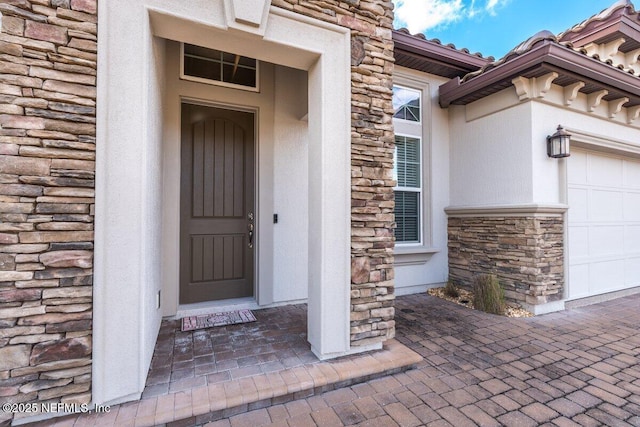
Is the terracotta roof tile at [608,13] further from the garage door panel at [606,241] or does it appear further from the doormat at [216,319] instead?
the doormat at [216,319]

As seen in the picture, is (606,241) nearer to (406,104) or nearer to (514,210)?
(514,210)

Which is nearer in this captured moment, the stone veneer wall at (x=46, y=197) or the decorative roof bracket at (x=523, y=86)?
the stone veneer wall at (x=46, y=197)

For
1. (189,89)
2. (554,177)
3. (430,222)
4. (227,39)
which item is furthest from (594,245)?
(189,89)

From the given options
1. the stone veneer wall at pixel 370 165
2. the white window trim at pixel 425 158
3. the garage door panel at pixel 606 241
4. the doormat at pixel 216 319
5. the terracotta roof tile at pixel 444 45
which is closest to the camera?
the stone veneer wall at pixel 370 165

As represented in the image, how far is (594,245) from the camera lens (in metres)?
4.14

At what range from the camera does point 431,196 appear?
4.49m

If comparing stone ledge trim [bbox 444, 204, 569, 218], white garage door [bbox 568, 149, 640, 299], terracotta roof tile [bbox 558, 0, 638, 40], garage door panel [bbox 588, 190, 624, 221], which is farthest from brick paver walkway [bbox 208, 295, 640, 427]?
terracotta roof tile [bbox 558, 0, 638, 40]

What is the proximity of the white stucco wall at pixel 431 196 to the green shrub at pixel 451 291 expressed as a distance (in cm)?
22

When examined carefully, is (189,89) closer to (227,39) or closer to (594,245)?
(227,39)

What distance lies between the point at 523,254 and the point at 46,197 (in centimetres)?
442

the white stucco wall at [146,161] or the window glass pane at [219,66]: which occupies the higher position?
the window glass pane at [219,66]

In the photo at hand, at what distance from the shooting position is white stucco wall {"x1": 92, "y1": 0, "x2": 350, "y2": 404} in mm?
1679

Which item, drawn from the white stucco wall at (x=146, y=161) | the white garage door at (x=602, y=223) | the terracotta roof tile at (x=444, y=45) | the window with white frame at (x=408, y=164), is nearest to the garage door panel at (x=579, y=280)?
the white garage door at (x=602, y=223)

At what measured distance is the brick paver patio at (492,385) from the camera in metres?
1.73
